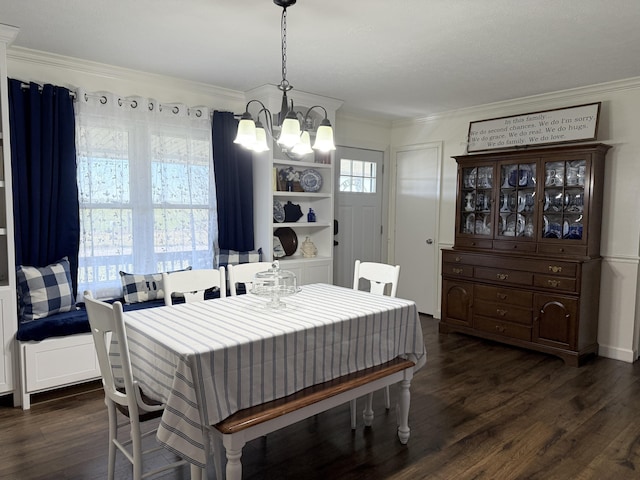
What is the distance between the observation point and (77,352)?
314 centimetres

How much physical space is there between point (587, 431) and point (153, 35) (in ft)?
12.1

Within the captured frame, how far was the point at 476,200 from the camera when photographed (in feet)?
15.3

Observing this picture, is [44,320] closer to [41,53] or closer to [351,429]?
[41,53]

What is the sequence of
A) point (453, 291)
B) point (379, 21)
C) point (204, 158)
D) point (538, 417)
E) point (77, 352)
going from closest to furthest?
point (379, 21), point (538, 417), point (77, 352), point (204, 158), point (453, 291)

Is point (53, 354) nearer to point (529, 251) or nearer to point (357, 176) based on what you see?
point (357, 176)

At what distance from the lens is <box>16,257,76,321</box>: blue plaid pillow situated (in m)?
3.10

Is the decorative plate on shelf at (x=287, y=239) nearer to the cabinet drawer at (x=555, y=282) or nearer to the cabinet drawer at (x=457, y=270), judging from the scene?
the cabinet drawer at (x=457, y=270)

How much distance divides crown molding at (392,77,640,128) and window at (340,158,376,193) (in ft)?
2.82

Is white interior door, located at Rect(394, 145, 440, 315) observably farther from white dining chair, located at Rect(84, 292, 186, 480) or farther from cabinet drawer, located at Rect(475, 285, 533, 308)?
white dining chair, located at Rect(84, 292, 186, 480)

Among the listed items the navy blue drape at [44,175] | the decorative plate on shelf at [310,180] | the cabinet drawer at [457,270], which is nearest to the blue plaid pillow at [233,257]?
the decorative plate on shelf at [310,180]

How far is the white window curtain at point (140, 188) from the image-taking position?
11.7ft

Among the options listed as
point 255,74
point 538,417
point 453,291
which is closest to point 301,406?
point 538,417

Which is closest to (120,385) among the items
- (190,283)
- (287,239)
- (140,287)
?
(190,283)

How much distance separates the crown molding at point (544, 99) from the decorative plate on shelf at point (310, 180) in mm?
1641
